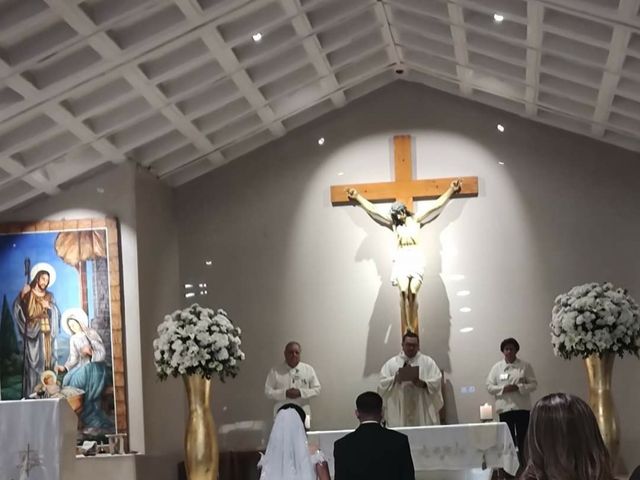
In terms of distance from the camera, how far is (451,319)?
12.6 metres

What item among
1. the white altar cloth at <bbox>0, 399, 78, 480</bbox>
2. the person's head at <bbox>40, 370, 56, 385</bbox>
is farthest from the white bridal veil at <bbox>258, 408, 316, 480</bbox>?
the person's head at <bbox>40, 370, 56, 385</bbox>

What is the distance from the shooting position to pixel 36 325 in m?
11.5

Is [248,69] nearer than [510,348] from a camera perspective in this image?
Yes

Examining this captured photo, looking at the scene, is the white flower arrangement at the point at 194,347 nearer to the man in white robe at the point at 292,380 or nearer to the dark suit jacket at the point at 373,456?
the man in white robe at the point at 292,380

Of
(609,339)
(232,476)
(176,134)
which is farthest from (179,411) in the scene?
(609,339)

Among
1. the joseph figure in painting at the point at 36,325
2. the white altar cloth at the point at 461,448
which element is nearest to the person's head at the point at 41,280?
the joseph figure in painting at the point at 36,325

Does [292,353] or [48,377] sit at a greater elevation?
[292,353]

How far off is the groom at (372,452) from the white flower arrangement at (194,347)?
14.8 ft

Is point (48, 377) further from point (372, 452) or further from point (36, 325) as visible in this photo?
point (372, 452)

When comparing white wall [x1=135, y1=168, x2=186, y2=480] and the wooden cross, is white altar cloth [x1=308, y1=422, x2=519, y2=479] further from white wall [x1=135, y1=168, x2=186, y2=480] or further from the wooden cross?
the wooden cross

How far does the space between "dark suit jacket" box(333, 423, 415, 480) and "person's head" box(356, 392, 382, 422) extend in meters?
0.04

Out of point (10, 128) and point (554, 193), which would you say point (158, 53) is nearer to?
point (10, 128)

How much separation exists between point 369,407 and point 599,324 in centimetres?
502

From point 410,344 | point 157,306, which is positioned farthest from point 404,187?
point 157,306
